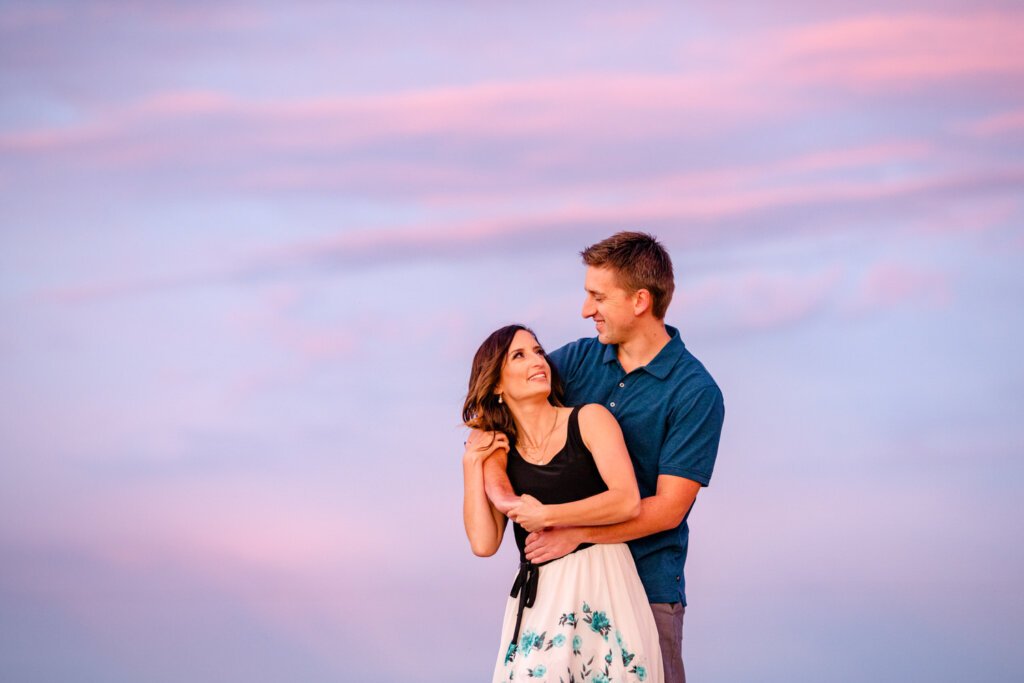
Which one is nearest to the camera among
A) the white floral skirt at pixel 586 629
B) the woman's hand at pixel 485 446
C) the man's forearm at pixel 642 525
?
the white floral skirt at pixel 586 629

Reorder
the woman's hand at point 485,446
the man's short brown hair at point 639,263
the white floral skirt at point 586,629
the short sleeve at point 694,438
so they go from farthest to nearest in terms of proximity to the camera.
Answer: the man's short brown hair at point 639,263 → the short sleeve at point 694,438 → the woman's hand at point 485,446 → the white floral skirt at point 586,629

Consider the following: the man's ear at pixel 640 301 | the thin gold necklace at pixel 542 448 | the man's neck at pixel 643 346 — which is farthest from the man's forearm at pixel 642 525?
the man's ear at pixel 640 301

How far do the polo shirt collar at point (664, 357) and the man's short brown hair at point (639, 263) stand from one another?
0.10 metres

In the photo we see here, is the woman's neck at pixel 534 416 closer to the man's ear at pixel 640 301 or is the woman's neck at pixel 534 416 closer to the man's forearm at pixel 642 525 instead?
the man's forearm at pixel 642 525

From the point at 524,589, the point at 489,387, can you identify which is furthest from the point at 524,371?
the point at 524,589

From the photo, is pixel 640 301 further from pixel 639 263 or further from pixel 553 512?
pixel 553 512

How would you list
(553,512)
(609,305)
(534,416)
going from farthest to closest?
1. (609,305)
2. (534,416)
3. (553,512)

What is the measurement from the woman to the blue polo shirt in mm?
240

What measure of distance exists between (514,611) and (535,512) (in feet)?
1.21

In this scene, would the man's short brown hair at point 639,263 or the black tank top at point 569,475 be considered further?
the man's short brown hair at point 639,263

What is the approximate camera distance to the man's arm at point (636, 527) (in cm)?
424

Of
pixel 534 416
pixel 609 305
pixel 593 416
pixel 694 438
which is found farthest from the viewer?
pixel 609 305

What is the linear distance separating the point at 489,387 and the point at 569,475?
0.39 m

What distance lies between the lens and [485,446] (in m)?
4.38
